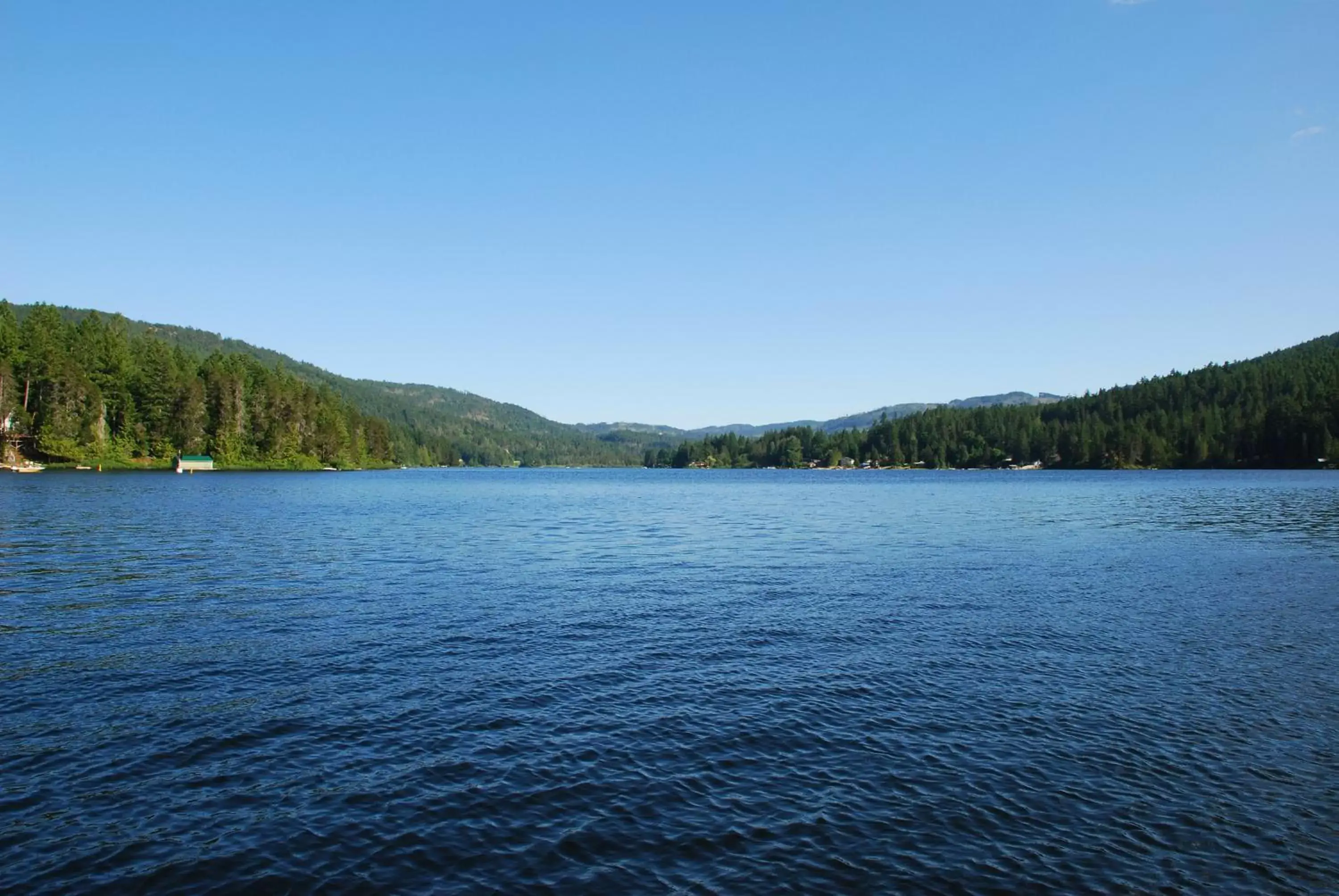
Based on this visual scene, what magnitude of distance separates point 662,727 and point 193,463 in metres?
185

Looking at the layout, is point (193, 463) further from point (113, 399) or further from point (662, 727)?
point (662, 727)

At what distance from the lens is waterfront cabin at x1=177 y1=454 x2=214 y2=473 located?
170 metres

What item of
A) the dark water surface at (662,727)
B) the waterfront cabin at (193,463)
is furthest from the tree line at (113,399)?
the dark water surface at (662,727)

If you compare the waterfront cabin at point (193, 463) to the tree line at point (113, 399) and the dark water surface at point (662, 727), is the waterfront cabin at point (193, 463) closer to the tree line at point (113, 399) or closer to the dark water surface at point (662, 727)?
the tree line at point (113, 399)

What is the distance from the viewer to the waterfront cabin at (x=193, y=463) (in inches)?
6673

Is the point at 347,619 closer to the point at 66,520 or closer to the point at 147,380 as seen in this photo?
the point at 66,520

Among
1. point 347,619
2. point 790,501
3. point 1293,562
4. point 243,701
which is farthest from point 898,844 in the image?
point 790,501

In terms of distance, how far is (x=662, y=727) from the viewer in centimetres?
1988

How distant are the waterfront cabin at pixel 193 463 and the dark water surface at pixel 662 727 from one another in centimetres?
14089

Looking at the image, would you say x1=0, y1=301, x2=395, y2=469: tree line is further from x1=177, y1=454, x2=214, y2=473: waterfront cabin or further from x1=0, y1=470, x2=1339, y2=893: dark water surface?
x1=0, y1=470, x2=1339, y2=893: dark water surface

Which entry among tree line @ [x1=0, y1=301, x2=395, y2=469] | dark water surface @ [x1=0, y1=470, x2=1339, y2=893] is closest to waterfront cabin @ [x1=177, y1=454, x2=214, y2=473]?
tree line @ [x1=0, y1=301, x2=395, y2=469]

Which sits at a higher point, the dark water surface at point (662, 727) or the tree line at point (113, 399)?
the tree line at point (113, 399)

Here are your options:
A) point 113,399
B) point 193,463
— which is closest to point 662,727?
point 193,463

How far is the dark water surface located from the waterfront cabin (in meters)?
141
